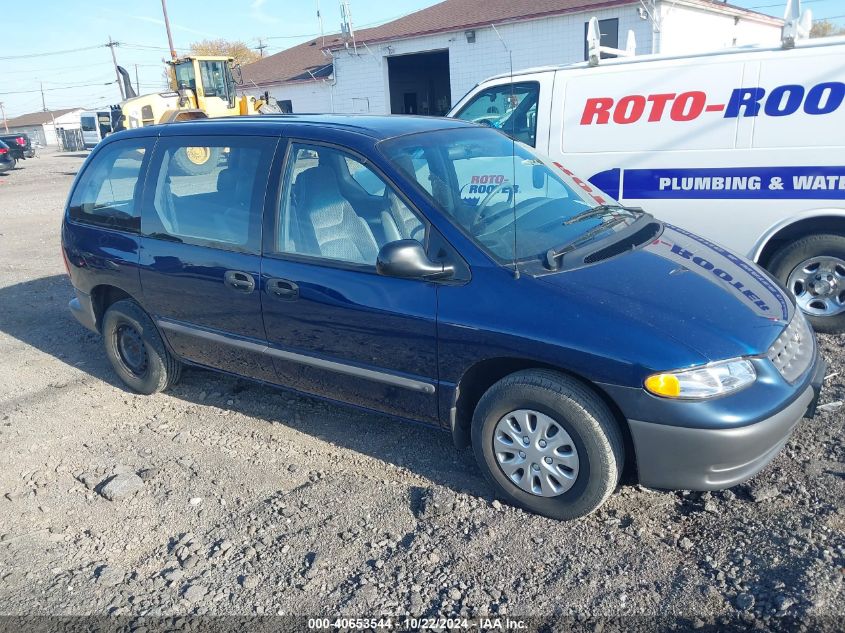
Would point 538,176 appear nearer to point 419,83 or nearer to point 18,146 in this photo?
point 419,83

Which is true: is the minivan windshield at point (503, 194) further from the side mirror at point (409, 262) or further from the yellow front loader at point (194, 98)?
the yellow front loader at point (194, 98)

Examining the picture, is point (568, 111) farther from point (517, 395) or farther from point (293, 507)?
point (293, 507)

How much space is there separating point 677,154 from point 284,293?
355 centimetres

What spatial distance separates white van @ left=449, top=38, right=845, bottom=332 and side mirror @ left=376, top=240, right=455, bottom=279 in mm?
3202

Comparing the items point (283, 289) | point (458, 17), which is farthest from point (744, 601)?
point (458, 17)

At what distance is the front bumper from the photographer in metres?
2.78

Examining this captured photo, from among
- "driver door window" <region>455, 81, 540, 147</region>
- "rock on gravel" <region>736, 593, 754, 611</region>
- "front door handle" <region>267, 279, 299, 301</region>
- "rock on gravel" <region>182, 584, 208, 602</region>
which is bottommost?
"rock on gravel" <region>182, 584, 208, 602</region>

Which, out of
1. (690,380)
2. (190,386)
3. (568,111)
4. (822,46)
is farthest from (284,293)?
(822,46)

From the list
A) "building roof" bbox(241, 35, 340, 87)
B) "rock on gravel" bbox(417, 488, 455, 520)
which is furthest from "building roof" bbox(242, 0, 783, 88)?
"rock on gravel" bbox(417, 488, 455, 520)

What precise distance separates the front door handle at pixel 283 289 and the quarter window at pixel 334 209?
176mm

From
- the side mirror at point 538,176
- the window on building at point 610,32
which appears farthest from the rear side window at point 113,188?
the window on building at point 610,32

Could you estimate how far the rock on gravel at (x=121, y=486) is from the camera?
363cm

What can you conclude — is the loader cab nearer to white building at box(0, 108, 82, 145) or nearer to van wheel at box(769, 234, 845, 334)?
van wheel at box(769, 234, 845, 334)

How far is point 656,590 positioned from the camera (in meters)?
2.72
